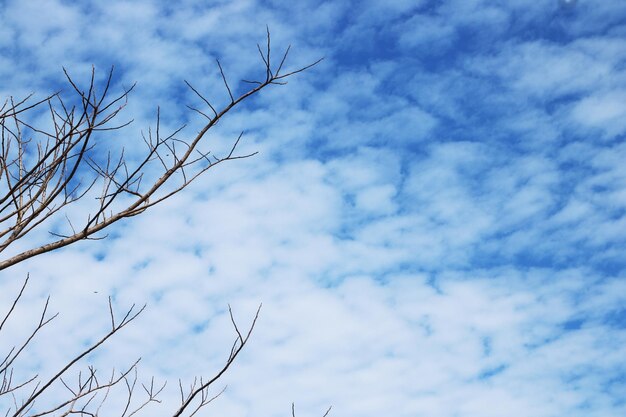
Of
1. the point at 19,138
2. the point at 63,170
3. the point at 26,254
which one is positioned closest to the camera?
the point at 26,254

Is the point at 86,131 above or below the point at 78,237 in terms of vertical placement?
above

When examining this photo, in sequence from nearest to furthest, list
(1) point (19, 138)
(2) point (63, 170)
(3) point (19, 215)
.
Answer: (3) point (19, 215) → (2) point (63, 170) → (1) point (19, 138)

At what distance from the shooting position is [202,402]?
293 centimetres

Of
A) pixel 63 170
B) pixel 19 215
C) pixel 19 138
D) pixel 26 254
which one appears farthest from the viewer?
pixel 19 138

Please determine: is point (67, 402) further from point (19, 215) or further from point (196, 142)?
point (196, 142)

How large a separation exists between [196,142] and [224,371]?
107cm

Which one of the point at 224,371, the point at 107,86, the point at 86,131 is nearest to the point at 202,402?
the point at 224,371

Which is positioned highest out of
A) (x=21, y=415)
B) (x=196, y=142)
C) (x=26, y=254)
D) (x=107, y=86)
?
(x=107, y=86)

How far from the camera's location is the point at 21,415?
2.73 metres

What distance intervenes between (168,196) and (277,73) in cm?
81

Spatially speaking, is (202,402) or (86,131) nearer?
(86,131)

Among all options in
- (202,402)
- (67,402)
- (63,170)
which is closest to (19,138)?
(63,170)

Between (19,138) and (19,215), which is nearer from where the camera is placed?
(19,215)

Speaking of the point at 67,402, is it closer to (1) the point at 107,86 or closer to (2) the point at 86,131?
(2) the point at 86,131
